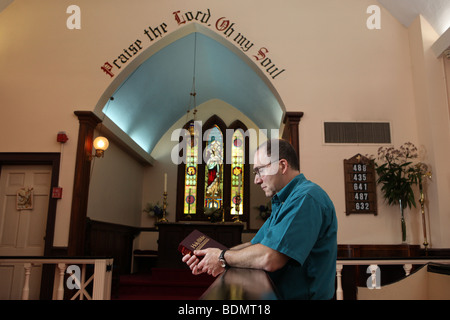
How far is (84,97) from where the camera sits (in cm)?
622

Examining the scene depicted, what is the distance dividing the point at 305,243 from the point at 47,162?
5604 mm

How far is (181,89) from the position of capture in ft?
32.6

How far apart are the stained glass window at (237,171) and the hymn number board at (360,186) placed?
502 cm

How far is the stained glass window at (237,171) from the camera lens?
1088 centimetres

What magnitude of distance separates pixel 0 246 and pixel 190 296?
9.82 feet

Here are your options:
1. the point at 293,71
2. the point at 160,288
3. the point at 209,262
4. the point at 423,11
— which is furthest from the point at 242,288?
the point at 160,288

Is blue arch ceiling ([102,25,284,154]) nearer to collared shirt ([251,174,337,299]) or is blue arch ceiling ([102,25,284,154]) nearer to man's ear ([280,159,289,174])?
man's ear ([280,159,289,174])

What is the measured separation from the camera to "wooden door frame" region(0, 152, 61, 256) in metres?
5.77

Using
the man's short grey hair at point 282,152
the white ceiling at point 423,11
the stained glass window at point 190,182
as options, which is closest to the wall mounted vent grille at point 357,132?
the white ceiling at point 423,11

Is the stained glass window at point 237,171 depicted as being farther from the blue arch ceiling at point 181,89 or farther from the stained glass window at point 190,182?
the stained glass window at point 190,182

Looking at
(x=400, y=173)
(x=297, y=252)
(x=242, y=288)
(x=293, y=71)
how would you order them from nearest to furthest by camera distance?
(x=242, y=288), (x=297, y=252), (x=400, y=173), (x=293, y=71)

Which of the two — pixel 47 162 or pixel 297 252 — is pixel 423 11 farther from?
pixel 47 162

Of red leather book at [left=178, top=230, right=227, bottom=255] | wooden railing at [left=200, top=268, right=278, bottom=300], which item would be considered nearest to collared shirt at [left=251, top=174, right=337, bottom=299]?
wooden railing at [left=200, top=268, right=278, bottom=300]

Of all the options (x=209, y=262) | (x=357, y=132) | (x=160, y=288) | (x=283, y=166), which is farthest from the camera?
(x=160, y=288)
